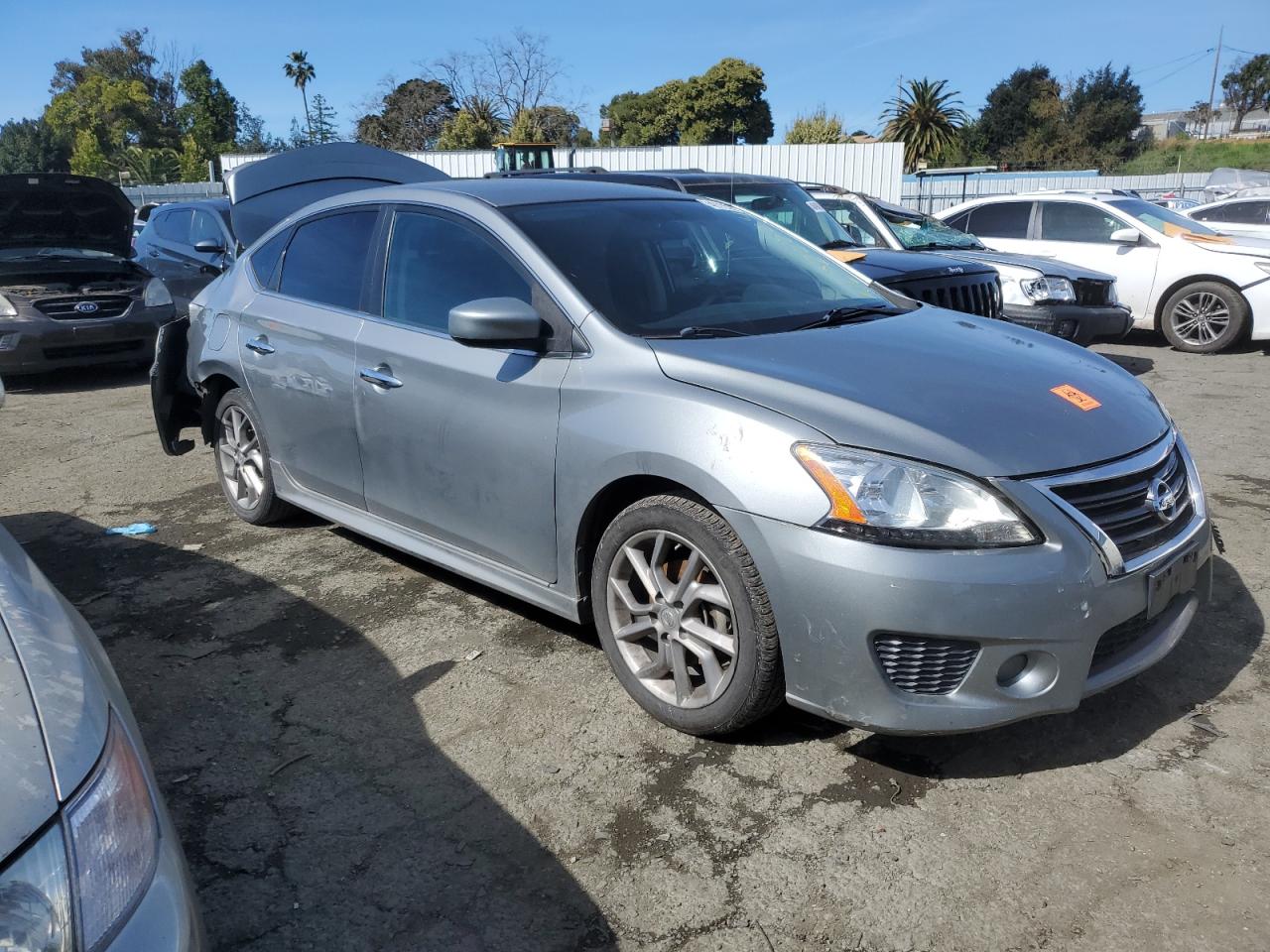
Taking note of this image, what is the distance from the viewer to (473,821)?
271 cm

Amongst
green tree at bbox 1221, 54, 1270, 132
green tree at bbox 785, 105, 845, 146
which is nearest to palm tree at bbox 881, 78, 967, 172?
green tree at bbox 785, 105, 845, 146

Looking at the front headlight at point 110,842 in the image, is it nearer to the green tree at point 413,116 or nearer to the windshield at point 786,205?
the windshield at point 786,205

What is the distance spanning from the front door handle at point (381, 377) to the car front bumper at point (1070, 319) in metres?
5.90

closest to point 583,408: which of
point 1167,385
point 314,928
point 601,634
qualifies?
point 601,634

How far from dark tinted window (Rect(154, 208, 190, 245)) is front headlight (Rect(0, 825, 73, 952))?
11.0 m

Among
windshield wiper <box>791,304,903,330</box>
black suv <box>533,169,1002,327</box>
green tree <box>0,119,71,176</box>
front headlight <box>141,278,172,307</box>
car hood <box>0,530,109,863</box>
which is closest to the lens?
car hood <box>0,530,109,863</box>

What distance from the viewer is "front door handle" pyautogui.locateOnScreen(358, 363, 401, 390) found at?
12.4ft

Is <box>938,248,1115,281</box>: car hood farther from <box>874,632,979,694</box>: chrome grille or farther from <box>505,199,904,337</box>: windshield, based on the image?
<box>874,632,979,694</box>: chrome grille

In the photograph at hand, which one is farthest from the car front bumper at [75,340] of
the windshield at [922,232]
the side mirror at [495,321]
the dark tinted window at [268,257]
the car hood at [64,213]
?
the side mirror at [495,321]

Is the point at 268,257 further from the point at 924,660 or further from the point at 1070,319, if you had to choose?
the point at 1070,319

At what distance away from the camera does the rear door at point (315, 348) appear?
13.4 feet

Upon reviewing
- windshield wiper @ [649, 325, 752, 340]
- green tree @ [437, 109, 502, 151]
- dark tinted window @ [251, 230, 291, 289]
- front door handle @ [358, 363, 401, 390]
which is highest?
green tree @ [437, 109, 502, 151]

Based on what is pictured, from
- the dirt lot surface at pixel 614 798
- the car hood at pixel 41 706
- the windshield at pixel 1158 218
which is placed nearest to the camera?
the car hood at pixel 41 706

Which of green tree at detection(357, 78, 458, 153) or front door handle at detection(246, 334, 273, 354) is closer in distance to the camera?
front door handle at detection(246, 334, 273, 354)
